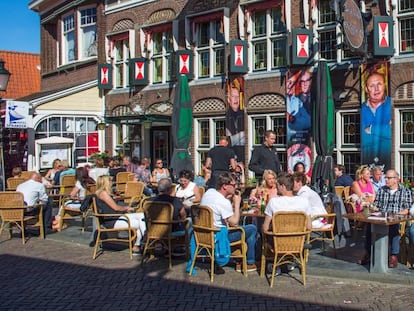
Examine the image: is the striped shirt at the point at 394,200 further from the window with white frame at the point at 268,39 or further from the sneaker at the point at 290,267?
the window with white frame at the point at 268,39

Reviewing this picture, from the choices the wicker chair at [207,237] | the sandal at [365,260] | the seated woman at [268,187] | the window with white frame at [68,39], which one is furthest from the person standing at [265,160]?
the window with white frame at [68,39]

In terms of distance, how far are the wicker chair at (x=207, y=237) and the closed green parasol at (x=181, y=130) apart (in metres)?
5.75

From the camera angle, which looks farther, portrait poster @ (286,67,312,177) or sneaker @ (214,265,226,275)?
portrait poster @ (286,67,312,177)

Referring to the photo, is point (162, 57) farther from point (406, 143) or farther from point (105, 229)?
point (105, 229)

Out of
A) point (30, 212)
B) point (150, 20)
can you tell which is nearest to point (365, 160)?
point (30, 212)

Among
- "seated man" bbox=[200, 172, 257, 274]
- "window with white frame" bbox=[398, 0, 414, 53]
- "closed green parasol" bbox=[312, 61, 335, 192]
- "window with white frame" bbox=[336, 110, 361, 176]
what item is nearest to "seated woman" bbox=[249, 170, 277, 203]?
"seated man" bbox=[200, 172, 257, 274]

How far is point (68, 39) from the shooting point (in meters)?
23.0

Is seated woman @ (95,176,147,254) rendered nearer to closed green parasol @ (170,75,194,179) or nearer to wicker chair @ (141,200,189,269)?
wicker chair @ (141,200,189,269)

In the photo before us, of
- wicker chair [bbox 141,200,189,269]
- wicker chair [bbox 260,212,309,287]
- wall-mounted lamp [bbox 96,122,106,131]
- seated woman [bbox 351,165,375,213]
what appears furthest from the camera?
wall-mounted lamp [bbox 96,122,106,131]

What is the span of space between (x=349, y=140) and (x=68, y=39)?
47.4ft

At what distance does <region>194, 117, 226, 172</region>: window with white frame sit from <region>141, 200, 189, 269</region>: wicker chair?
8.28 meters

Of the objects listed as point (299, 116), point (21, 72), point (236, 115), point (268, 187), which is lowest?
point (268, 187)

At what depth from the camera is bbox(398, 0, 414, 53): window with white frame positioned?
11883mm

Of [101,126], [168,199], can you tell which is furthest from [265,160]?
[101,126]
